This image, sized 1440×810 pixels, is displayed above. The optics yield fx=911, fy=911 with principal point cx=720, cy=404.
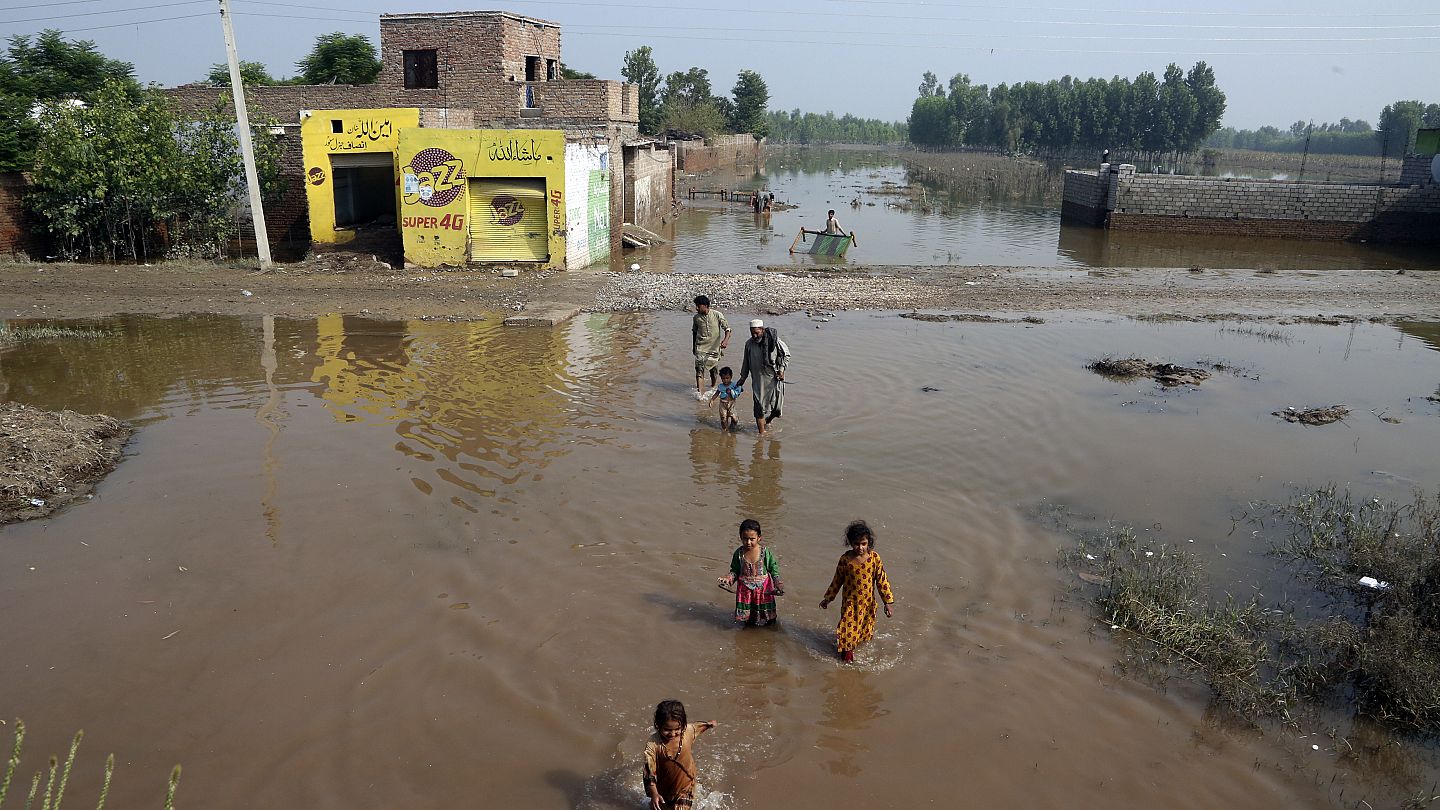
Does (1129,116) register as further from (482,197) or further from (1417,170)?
(482,197)

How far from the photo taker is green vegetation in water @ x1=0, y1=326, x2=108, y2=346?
1281 cm

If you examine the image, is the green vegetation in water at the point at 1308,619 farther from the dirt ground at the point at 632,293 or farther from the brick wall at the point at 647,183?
the brick wall at the point at 647,183

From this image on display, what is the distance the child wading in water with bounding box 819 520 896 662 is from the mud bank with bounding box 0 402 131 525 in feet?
21.4

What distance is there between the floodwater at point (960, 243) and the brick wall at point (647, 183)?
0.96 metres

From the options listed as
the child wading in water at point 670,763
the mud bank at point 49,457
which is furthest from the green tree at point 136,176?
the child wading in water at point 670,763

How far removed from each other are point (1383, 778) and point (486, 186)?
1730 cm

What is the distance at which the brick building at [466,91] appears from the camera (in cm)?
2319

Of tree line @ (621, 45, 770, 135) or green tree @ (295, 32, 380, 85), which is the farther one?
tree line @ (621, 45, 770, 135)

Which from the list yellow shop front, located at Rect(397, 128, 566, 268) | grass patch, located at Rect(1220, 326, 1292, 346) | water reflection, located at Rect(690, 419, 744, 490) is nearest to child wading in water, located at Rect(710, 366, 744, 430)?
water reflection, located at Rect(690, 419, 744, 490)

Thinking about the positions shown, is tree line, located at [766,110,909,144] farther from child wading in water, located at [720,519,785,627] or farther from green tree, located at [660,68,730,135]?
child wading in water, located at [720,519,785,627]

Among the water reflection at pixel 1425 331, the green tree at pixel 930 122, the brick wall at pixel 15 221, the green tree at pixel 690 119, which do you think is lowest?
the water reflection at pixel 1425 331

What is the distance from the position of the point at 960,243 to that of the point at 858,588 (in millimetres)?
24460

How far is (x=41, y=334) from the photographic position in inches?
513

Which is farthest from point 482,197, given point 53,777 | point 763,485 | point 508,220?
point 53,777
